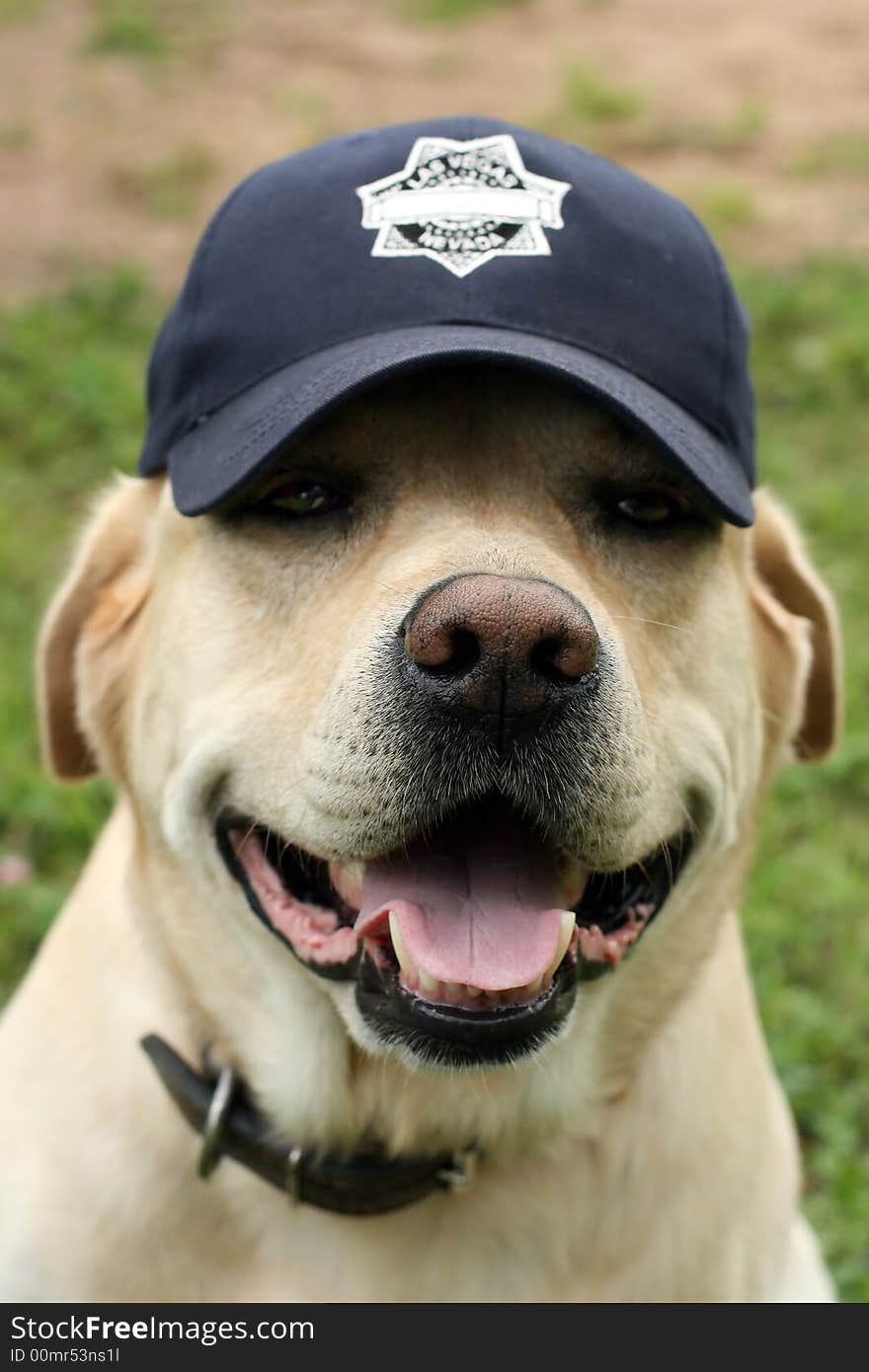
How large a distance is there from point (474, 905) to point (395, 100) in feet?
26.8

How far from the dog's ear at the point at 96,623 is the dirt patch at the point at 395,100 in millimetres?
4931

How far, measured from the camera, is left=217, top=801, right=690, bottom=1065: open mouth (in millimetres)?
2357

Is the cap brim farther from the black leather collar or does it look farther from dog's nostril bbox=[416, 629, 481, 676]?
the black leather collar

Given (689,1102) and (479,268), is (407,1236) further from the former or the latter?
(479,268)

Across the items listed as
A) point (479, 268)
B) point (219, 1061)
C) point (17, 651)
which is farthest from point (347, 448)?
point (17, 651)

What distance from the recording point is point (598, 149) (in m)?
9.01

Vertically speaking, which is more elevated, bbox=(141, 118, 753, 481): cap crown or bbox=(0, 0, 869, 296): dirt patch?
bbox=(141, 118, 753, 481): cap crown

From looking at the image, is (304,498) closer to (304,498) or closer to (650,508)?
(304,498)

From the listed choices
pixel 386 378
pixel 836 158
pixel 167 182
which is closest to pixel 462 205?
pixel 386 378

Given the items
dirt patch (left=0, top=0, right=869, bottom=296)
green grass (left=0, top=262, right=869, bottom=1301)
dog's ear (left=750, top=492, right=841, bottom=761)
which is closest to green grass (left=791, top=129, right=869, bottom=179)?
dirt patch (left=0, top=0, right=869, bottom=296)

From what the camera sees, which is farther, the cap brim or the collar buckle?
the collar buckle

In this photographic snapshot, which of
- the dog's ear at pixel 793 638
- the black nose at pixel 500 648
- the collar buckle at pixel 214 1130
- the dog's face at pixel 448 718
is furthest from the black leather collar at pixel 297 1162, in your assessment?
the dog's ear at pixel 793 638

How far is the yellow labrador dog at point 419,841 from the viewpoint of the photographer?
2367 mm

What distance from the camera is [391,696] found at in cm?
231
